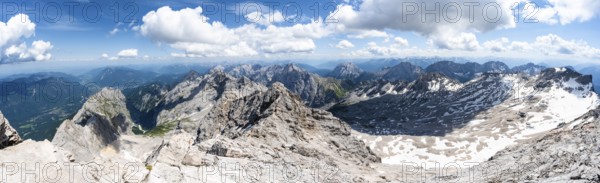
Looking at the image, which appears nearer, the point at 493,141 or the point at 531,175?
the point at 531,175

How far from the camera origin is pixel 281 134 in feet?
258

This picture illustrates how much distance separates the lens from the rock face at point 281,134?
61.0 m

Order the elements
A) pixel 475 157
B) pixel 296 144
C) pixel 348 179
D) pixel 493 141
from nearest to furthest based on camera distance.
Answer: pixel 348 179
pixel 296 144
pixel 475 157
pixel 493 141

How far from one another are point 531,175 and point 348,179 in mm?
25848

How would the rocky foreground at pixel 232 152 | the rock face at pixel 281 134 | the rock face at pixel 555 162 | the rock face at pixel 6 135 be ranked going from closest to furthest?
the rock face at pixel 6 135, the rocky foreground at pixel 232 152, the rock face at pixel 555 162, the rock face at pixel 281 134

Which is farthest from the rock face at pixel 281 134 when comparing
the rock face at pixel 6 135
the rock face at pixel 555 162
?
the rock face at pixel 555 162

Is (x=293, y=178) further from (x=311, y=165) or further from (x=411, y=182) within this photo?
(x=411, y=182)

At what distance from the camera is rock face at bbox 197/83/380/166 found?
200 feet

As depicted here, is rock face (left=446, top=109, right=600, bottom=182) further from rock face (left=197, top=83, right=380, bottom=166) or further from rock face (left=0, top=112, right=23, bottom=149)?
rock face (left=0, top=112, right=23, bottom=149)

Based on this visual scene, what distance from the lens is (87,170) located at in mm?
30266

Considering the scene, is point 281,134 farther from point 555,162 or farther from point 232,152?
point 555,162

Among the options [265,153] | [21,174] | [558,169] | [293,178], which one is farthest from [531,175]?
[21,174]

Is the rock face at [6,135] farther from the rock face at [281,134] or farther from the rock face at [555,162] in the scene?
the rock face at [555,162]

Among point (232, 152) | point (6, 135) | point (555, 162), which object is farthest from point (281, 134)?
point (6, 135)
